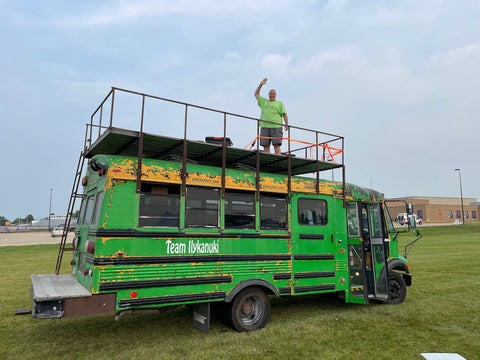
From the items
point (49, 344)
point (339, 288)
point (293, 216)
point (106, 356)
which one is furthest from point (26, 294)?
point (339, 288)

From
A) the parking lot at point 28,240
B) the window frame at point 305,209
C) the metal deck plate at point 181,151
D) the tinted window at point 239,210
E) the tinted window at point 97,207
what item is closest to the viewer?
the tinted window at point 97,207

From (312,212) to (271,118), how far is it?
2.43m

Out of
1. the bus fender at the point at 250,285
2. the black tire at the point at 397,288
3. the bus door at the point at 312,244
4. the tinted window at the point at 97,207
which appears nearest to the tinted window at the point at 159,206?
the tinted window at the point at 97,207

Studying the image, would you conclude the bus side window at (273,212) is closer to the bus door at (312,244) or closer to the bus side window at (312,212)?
the bus door at (312,244)

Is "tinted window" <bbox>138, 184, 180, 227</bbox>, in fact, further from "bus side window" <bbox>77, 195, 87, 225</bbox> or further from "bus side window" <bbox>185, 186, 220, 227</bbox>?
"bus side window" <bbox>77, 195, 87, 225</bbox>

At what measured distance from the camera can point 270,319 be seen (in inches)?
265

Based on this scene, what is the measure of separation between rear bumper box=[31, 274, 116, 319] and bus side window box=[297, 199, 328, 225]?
3.80 m

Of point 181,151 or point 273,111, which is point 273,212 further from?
point 273,111

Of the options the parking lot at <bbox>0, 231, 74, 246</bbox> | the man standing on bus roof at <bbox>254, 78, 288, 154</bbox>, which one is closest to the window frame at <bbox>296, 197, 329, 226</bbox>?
the man standing on bus roof at <bbox>254, 78, 288, 154</bbox>

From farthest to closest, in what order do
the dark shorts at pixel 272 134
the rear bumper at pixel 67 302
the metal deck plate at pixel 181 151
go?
the dark shorts at pixel 272 134 → the metal deck plate at pixel 181 151 → the rear bumper at pixel 67 302

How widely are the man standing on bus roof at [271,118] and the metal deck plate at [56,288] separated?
4610mm

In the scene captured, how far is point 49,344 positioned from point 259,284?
3522mm

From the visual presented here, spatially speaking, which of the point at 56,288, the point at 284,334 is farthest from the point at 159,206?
the point at 284,334

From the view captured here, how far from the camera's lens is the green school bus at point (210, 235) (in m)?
4.99
